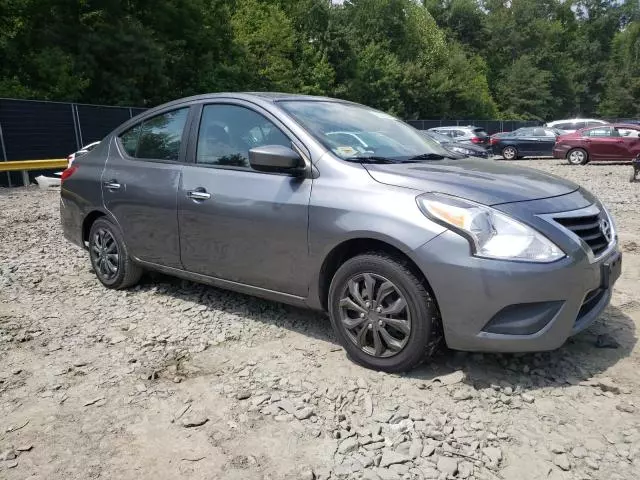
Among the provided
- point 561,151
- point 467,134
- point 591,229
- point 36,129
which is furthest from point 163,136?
point 467,134

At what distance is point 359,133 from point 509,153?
21344mm

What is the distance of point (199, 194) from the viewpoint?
13.2 feet

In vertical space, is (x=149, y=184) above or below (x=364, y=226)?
above

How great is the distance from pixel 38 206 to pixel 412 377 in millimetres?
9563

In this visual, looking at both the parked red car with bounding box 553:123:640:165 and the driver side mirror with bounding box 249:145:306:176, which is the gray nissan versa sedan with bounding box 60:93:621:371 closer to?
the driver side mirror with bounding box 249:145:306:176

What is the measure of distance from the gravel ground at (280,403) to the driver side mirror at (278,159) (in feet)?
3.95

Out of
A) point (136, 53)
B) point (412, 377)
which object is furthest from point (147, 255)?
point (136, 53)

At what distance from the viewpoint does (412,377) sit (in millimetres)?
3227

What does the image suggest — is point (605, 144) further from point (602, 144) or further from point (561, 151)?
point (561, 151)

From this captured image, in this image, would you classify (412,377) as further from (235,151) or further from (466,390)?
(235,151)

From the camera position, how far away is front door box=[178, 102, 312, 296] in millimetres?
3561

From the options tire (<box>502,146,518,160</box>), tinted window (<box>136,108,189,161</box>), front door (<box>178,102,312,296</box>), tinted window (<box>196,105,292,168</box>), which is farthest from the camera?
tire (<box>502,146,518,160</box>)

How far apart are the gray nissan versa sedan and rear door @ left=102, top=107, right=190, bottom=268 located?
0.04 ft

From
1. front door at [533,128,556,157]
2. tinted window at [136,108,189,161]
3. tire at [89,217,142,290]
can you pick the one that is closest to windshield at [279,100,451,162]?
tinted window at [136,108,189,161]
